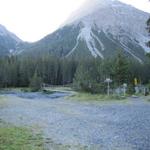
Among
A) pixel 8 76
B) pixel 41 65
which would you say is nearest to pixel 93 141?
pixel 8 76

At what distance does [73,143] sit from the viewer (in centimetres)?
1773

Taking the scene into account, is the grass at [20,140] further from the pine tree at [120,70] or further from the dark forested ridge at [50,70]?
the dark forested ridge at [50,70]

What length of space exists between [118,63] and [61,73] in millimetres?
92280

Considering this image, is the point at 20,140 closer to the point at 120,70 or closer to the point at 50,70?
the point at 120,70

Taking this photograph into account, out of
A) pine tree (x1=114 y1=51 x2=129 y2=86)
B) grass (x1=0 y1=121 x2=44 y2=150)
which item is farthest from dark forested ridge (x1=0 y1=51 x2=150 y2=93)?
grass (x1=0 y1=121 x2=44 y2=150)

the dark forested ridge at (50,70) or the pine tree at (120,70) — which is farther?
the dark forested ridge at (50,70)

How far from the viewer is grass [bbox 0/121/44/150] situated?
1634 cm

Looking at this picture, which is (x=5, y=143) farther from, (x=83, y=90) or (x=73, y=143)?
(x=83, y=90)

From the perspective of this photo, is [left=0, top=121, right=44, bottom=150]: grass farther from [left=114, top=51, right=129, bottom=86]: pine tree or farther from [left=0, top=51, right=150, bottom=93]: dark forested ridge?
[left=0, top=51, right=150, bottom=93]: dark forested ridge

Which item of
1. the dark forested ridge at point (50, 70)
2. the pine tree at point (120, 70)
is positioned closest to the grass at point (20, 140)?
the pine tree at point (120, 70)

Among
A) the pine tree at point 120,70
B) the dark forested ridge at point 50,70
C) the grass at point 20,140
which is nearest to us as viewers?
the grass at point 20,140

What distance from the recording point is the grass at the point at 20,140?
16.3 m

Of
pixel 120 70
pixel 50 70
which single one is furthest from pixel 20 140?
pixel 50 70

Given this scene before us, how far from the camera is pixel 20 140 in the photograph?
717 inches
